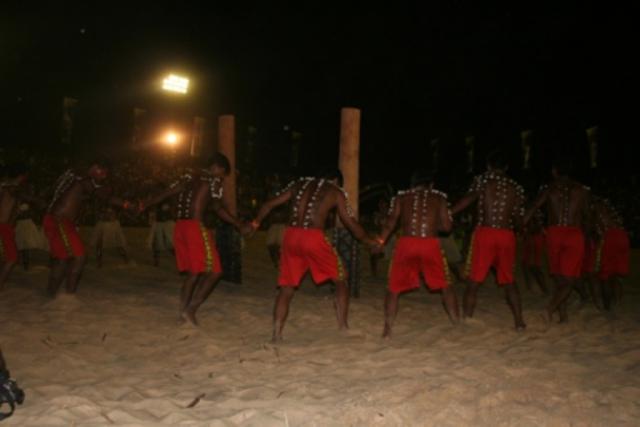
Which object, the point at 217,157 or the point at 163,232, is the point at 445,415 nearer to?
the point at 217,157

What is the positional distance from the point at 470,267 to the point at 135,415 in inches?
144

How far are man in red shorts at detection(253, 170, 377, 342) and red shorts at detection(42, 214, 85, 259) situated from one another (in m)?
2.31

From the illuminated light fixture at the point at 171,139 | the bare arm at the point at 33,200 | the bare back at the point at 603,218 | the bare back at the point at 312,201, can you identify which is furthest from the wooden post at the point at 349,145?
the illuminated light fixture at the point at 171,139

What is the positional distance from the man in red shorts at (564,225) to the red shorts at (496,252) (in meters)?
0.44

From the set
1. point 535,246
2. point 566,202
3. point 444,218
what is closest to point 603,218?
point 535,246

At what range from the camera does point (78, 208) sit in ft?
23.4

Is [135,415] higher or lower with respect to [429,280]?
lower

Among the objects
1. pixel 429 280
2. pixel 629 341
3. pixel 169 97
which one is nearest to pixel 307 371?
pixel 429 280

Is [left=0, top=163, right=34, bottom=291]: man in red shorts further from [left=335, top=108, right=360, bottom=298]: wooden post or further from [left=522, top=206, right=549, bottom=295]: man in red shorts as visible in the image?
[left=522, top=206, right=549, bottom=295]: man in red shorts

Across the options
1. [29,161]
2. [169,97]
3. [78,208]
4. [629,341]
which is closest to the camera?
[629,341]

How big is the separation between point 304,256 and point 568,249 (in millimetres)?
2660

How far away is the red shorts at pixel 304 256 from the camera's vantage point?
18.5ft

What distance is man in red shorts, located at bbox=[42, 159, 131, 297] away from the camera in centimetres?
689

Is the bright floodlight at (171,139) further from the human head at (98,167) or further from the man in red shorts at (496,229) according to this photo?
the man in red shorts at (496,229)
